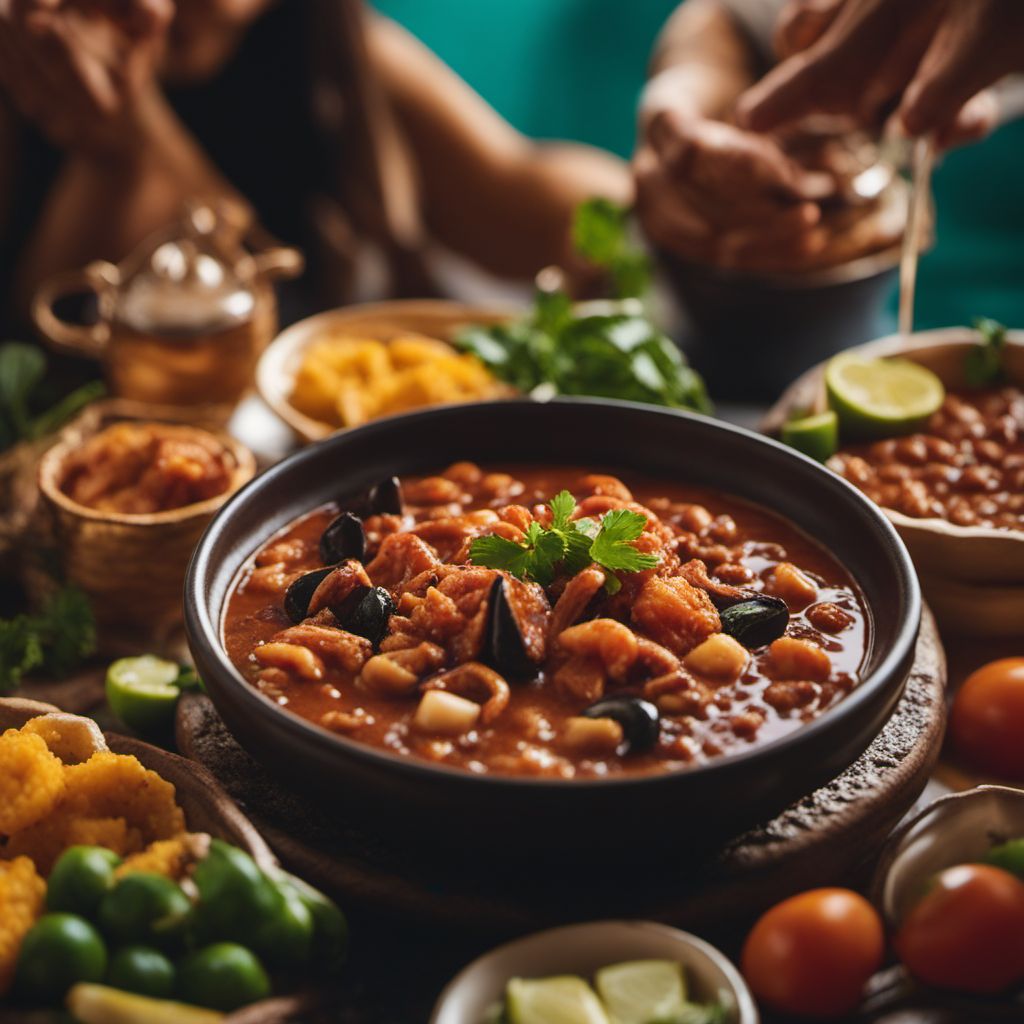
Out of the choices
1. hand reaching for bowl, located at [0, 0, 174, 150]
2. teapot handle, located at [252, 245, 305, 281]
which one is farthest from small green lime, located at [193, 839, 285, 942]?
hand reaching for bowl, located at [0, 0, 174, 150]

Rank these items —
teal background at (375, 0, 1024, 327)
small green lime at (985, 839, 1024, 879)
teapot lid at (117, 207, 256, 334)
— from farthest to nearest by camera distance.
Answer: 1. teal background at (375, 0, 1024, 327)
2. teapot lid at (117, 207, 256, 334)
3. small green lime at (985, 839, 1024, 879)

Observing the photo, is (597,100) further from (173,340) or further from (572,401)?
(572,401)

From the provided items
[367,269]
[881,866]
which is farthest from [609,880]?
[367,269]

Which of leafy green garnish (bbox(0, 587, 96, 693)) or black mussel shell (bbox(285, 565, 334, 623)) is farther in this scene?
leafy green garnish (bbox(0, 587, 96, 693))

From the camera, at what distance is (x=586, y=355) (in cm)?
379

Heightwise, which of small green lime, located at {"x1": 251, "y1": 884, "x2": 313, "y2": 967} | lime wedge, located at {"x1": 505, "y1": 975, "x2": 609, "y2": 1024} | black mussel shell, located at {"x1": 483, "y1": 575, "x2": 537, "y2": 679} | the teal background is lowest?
the teal background

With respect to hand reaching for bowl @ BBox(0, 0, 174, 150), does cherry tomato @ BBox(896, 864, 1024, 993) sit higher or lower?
lower

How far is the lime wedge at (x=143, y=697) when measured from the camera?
267cm

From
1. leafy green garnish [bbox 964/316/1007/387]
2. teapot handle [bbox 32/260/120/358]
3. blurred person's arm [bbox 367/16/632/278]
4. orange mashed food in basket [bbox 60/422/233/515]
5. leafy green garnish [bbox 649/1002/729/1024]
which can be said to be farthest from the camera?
blurred person's arm [bbox 367/16/632/278]

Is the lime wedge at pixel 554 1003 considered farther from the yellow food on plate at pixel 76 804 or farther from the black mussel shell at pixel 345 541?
the black mussel shell at pixel 345 541

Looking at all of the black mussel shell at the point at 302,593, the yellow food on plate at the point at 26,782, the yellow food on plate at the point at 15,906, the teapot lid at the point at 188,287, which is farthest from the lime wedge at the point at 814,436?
the yellow food on plate at the point at 15,906

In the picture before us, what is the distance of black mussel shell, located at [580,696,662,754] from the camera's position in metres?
2.14

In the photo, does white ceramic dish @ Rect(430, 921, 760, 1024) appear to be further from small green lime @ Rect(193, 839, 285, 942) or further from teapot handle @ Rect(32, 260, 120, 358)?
teapot handle @ Rect(32, 260, 120, 358)

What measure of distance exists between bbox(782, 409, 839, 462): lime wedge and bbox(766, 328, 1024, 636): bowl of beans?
43mm
